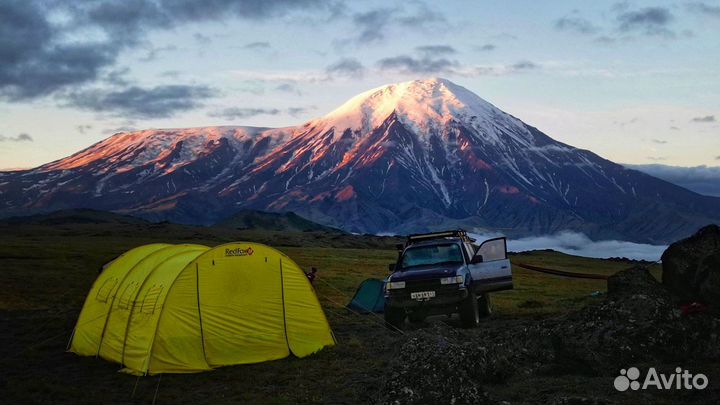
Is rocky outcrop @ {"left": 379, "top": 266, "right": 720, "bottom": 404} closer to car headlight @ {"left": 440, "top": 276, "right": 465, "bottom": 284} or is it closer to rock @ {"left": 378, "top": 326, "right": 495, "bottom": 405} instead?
rock @ {"left": 378, "top": 326, "right": 495, "bottom": 405}

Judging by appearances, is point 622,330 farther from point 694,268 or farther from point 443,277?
point 443,277

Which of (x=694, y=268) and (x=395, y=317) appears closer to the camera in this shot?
(x=694, y=268)

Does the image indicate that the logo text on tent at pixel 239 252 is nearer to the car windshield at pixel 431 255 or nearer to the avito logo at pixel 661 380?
the car windshield at pixel 431 255

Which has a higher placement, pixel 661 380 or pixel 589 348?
pixel 589 348

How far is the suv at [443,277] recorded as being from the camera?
18594mm

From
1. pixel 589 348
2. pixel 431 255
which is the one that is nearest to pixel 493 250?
pixel 431 255

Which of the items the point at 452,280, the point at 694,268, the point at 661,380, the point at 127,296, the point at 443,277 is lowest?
the point at 661,380

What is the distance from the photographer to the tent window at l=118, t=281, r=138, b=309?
16250mm

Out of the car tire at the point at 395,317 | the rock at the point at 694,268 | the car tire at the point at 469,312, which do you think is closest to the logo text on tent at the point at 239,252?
the car tire at the point at 395,317

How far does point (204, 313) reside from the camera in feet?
50.2

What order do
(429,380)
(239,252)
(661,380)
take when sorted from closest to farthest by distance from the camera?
(429,380), (661,380), (239,252)

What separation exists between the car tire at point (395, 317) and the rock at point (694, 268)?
7.48 m

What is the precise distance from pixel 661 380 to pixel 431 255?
986 cm

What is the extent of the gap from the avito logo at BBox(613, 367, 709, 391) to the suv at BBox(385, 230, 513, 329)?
7.42 metres
